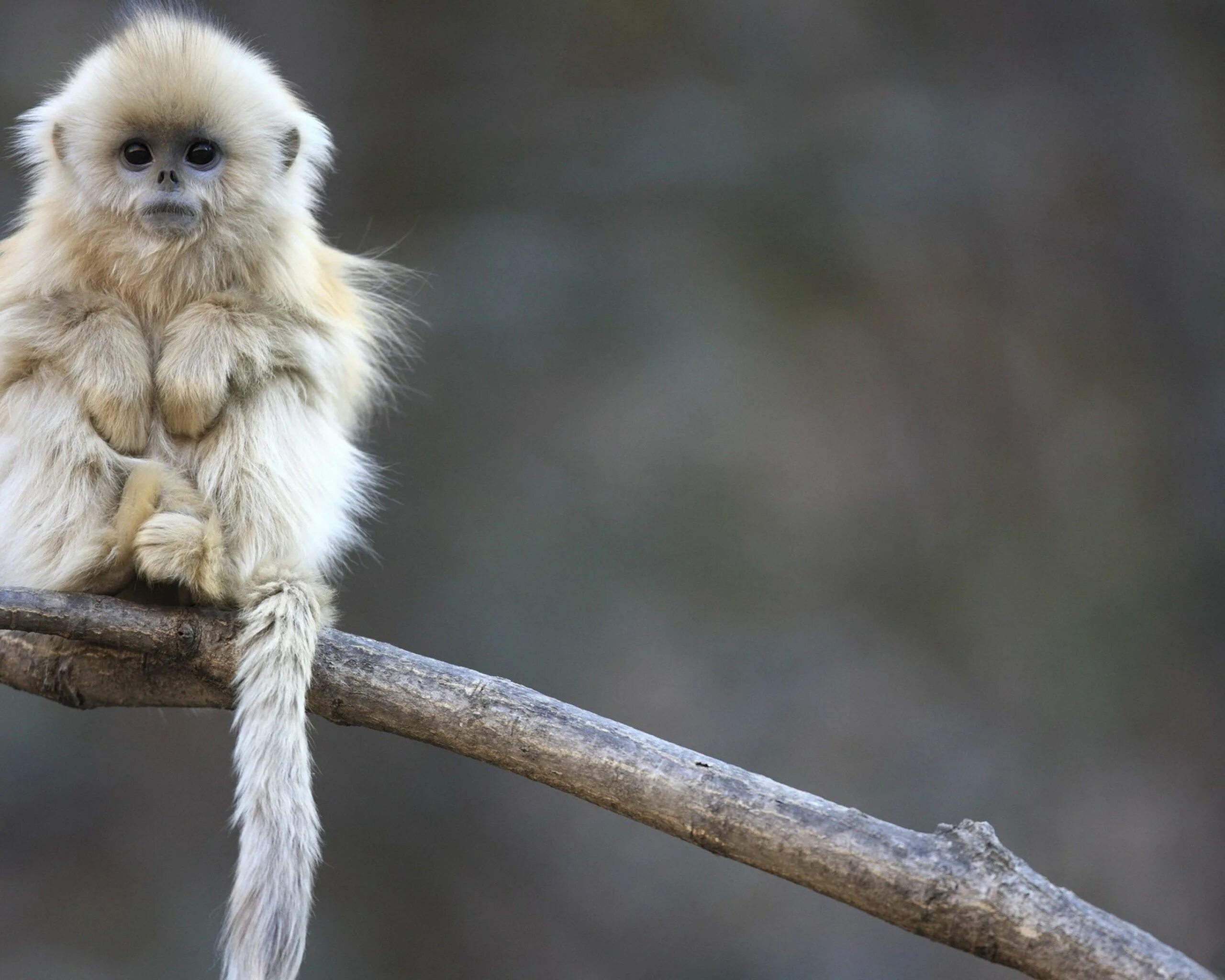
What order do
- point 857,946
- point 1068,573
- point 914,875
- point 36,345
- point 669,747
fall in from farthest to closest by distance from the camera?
point 1068,573 → point 857,946 → point 36,345 → point 669,747 → point 914,875

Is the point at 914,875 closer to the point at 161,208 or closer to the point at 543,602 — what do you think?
the point at 161,208

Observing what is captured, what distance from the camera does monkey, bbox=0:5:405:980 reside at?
2.39 meters

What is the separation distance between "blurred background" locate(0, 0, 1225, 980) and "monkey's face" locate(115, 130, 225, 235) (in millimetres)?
3039

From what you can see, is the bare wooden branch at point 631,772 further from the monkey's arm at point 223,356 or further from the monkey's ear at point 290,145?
the monkey's ear at point 290,145

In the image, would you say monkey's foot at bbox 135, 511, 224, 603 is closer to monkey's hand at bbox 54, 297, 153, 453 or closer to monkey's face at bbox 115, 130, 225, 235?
monkey's hand at bbox 54, 297, 153, 453

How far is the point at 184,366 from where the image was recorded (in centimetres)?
246

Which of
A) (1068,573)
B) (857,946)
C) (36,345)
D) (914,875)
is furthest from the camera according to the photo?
(1068,573)

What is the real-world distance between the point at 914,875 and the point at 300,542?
1469mm

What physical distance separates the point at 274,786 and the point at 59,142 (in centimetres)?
155

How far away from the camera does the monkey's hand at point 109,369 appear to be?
2.45 m

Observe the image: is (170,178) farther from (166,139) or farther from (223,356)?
(223,356)

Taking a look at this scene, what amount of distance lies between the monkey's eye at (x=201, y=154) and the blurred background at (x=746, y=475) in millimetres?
3000

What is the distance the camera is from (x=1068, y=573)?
5.43m

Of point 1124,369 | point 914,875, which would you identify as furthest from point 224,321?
point 1124,369
